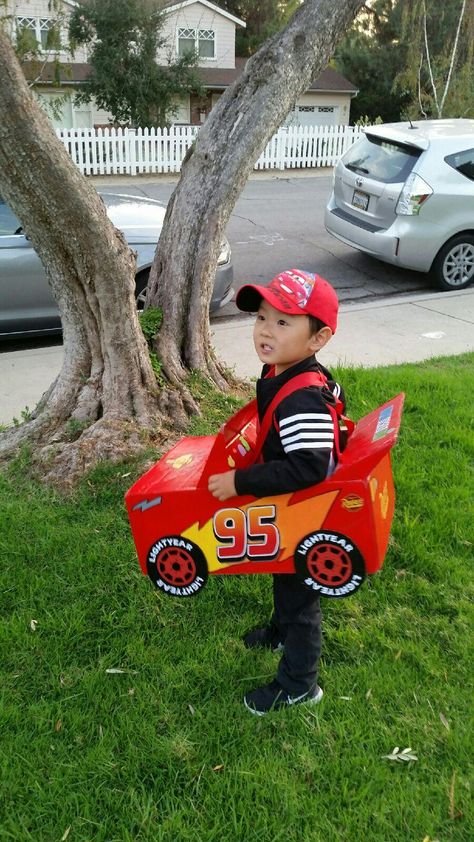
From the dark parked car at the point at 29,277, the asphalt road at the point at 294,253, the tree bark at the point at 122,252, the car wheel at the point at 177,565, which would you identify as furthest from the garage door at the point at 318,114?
the car wheel at the point at 177,565

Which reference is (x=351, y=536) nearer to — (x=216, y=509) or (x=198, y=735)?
(x=216, y=509)

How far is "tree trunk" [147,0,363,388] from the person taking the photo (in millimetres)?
4102

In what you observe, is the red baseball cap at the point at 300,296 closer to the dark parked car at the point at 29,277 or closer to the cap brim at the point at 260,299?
the cap brim at the point at 260,299

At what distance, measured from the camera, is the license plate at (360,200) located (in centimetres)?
840

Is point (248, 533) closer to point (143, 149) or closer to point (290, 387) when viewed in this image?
point (290, 387)

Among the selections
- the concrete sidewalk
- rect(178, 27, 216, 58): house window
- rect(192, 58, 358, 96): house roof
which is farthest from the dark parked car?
rect(192, 58, 358, 96): house roof

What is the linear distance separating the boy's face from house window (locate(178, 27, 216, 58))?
27.6 m

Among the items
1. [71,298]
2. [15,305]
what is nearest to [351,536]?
[71,298]

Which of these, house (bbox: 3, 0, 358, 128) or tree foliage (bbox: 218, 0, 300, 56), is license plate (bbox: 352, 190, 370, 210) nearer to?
house (bbox: 3, 0, 358, 128)

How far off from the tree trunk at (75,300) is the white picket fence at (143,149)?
15240mm

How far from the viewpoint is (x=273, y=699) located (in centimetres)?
245

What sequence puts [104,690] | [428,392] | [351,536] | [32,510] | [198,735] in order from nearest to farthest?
[351,536], [198,735], [104,690], [32,510], [428,392]

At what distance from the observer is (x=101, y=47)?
22.2 m

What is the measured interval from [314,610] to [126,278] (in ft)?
6.69
